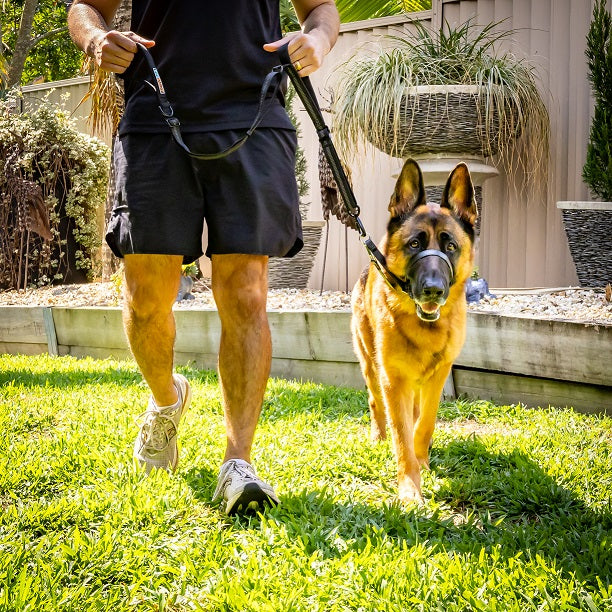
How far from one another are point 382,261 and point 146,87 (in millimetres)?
1115

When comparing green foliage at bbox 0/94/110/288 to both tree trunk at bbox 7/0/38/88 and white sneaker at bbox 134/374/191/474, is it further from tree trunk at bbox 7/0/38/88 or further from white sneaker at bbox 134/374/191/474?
white sneaker at bbox 134/374/191/474

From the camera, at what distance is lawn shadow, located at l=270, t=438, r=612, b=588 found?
2049 mm

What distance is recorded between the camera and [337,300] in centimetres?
595

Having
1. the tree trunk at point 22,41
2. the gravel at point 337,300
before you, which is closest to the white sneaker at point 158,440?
the gravel at point 337,300

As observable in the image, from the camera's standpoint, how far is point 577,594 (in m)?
1.75

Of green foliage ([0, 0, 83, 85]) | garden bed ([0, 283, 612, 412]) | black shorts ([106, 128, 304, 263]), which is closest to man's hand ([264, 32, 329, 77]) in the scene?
black shorts ([106, 128, 304, 263])

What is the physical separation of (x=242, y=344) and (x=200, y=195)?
0.53 metres

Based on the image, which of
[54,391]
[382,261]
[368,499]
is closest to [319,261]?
[54,391]

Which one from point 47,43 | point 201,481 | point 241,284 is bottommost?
point 201,481

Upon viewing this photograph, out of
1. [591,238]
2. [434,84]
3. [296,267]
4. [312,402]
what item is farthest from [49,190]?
[591,238]

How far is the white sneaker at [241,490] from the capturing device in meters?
2.23

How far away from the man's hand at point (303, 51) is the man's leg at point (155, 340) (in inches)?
31.1

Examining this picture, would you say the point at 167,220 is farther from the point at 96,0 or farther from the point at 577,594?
the point at 577,594

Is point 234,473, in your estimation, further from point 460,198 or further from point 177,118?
point 460,198
